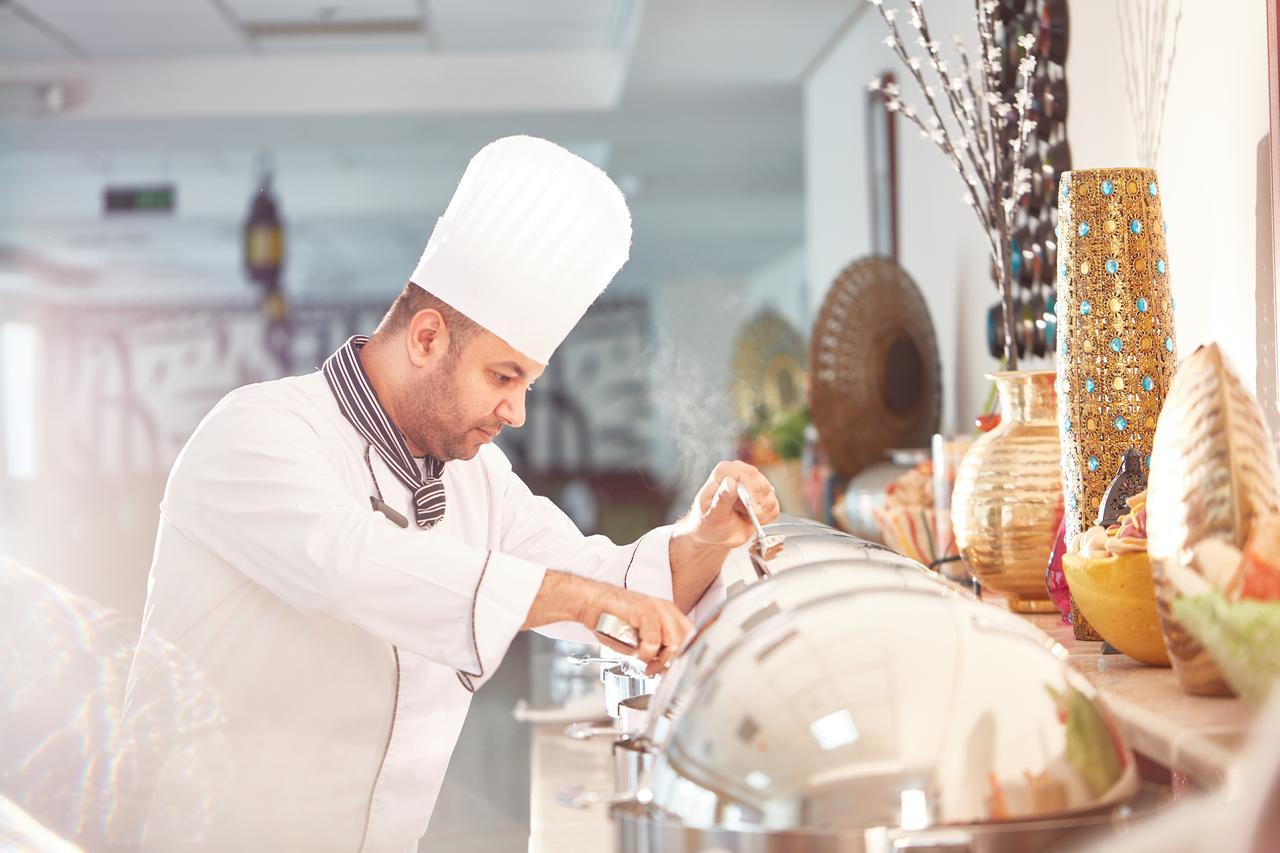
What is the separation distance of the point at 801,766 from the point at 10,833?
5.08ft

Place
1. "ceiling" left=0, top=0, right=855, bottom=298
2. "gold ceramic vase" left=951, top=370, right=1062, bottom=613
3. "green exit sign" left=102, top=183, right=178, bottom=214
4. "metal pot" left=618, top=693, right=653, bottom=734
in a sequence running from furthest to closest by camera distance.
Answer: "green exit sign" left=102, top=183, right=178, bottom=214
"ceiling" left=0, top=0, right=855, bottom=298
"gold ceramic vase" left=951, top=370, right=1062, bottom=613
"metal pot" left=618, top=693, right=653, bottom=734

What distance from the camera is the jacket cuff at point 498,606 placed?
121cm

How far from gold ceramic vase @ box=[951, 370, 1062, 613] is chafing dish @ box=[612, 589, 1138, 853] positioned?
846 millimetres

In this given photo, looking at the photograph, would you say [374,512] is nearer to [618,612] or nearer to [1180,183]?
[618,612]

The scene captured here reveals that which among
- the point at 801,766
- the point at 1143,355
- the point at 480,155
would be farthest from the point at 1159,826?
the point at 480,155

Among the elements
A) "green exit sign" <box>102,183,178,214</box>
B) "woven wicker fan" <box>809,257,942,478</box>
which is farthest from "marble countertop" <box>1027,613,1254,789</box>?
"green exit sign" <box>102,183,178,214</box>

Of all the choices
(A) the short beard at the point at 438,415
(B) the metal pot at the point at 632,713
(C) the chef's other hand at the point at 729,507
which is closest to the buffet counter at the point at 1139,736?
(B) the metal pot at the point at 632,713

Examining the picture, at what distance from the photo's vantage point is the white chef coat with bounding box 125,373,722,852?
1368 millimetres

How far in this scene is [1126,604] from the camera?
46.8 inches

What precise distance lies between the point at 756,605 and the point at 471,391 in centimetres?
70

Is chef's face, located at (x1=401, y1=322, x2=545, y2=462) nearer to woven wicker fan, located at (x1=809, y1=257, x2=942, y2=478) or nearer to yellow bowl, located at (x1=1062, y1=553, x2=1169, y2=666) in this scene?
yellow bowl, located at (x1=1062, y1=553, x2=1169, y2=666)

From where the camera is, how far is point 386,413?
1650 mm

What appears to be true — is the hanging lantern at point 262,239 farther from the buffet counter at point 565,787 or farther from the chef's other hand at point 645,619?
the chef's other hand at point 645,619

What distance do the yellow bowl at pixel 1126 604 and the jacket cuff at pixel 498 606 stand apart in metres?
0.50
